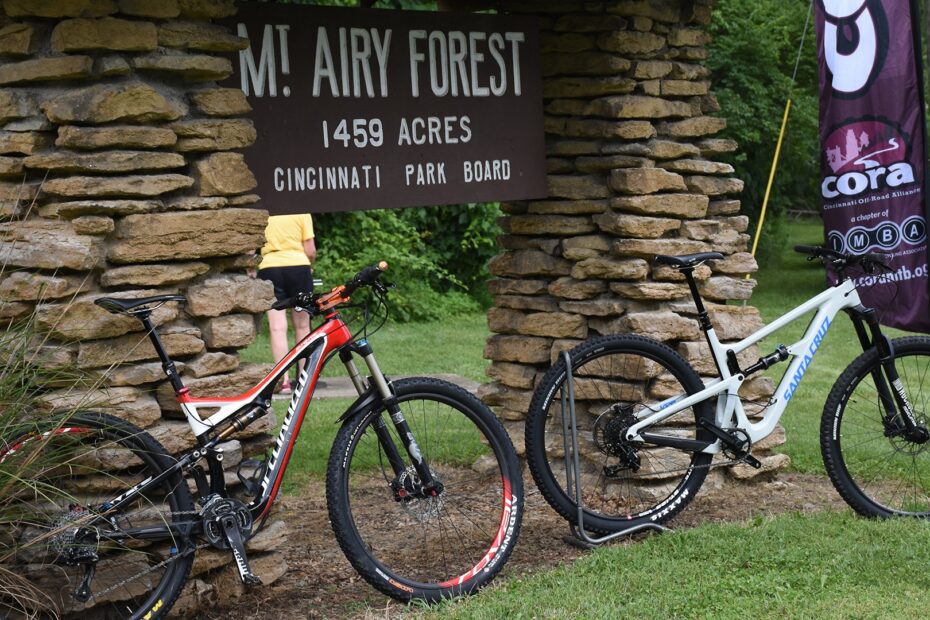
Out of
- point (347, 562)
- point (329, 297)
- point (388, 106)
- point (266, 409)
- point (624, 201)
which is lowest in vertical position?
point (347, 562)

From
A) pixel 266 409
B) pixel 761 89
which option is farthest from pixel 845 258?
pixel 761 89

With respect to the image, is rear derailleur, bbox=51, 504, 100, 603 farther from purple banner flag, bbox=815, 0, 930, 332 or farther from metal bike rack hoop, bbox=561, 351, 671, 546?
purple banner flag, bbox=815, 0, 930, 332

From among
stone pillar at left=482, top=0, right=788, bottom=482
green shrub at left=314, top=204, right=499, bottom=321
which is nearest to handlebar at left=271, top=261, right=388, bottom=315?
stone pillar at left=482, top=0, right=788, bottom=482

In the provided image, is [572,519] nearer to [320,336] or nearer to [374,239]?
[320,336]

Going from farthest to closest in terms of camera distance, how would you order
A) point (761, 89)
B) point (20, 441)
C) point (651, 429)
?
1. point (761, 89)
2. point (651, 429)
3. point (20, 441)

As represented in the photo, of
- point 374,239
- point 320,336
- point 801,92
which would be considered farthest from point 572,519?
point 801,92

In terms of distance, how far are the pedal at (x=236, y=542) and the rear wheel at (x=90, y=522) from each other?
0.13 metres

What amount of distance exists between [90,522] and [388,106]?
2395mm

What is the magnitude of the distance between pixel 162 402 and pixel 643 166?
9.43 feet

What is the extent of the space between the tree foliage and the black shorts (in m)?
7.29

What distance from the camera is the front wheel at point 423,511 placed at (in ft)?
14.3

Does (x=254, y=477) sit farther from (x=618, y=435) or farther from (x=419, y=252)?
(x=419, y=252)

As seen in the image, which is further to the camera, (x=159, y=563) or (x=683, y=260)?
(x=683, y=260)

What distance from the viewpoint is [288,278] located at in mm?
9023
